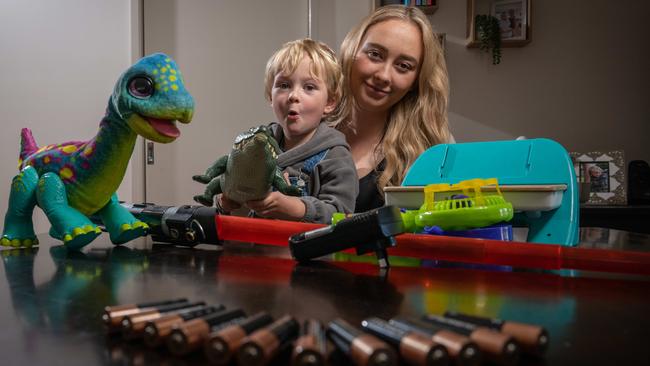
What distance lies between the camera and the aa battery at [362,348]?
24 cm

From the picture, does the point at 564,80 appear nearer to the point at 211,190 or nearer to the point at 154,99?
the point at 211,190

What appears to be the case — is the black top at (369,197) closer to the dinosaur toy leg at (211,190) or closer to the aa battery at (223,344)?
the dinosaur toy leg at (211,190)

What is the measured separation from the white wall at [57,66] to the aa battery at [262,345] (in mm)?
2296

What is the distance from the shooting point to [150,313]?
31 centimetres

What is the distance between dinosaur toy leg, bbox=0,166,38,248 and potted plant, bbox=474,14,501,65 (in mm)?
2162

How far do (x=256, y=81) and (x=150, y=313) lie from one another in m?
2.27

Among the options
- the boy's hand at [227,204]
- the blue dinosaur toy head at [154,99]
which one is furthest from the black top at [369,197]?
the blue dinosaur toy head at [154,99]

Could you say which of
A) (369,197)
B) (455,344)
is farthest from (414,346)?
(369,197)

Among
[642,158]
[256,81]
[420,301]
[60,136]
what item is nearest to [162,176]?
[60,136]

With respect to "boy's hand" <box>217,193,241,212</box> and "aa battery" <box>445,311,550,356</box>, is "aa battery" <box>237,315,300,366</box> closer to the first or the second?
"aa battery" <box>445,311,550,356</box>

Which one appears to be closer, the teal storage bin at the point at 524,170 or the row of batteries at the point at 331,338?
the row of batteries at the point at 331,338

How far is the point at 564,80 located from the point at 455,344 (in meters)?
2.54

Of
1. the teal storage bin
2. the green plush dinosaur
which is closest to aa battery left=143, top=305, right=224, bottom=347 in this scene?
the green plush dinosaur

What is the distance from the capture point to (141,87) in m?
0.62
